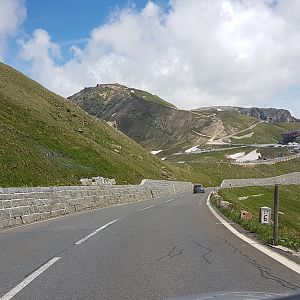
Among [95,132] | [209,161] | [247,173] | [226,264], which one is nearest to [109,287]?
[226,264]

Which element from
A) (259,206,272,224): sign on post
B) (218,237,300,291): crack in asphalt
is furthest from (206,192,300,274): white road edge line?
(259,206,272,224): sign on post

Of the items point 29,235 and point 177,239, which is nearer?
point 177,239

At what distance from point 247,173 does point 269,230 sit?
328 ft

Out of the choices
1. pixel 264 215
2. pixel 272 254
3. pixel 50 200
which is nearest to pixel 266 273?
pixel 272 254

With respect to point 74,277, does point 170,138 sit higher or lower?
higher

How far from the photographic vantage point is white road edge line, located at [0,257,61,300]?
6930 mm

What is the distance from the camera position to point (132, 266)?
899 cm

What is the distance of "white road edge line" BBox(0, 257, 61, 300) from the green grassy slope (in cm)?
3103

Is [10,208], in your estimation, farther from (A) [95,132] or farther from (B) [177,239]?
(A) [95,132]

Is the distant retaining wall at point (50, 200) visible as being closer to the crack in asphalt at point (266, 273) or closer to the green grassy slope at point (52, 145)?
the crack in asphalt at point (266, 273)

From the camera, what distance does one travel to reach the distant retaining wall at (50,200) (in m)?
17.6

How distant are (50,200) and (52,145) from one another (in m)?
38.4

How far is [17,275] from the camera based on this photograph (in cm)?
830

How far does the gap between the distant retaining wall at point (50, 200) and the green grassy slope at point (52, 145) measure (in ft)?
33.0
